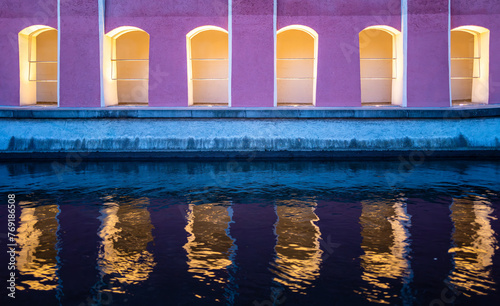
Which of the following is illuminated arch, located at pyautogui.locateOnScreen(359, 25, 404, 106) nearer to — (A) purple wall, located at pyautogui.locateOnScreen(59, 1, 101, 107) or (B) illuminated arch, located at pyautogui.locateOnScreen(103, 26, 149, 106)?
(B) illuminated arch, located at pyautogui.locateOnScreen(103, 26, 149, 106)

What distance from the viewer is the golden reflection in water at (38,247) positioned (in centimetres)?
448

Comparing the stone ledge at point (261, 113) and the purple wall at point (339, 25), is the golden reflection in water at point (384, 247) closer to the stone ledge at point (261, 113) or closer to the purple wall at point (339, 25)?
the stone ledge at point (261, 113)

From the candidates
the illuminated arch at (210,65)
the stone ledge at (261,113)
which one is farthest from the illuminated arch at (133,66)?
the stone ledge at (261,113)

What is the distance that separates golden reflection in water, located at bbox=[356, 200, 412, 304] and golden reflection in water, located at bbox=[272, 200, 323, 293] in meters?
0.48

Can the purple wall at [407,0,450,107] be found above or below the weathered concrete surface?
above

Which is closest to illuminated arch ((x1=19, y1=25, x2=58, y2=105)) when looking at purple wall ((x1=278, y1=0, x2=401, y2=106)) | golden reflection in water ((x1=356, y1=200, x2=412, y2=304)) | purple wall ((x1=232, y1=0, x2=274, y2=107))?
purple wall ((x1=232, y1=0, x2=274, y2=107))

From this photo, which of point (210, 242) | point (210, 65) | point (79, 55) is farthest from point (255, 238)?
point (210, 65)

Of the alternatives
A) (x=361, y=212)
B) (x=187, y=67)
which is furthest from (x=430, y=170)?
(x=187, y=67)

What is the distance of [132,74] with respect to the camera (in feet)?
57.6

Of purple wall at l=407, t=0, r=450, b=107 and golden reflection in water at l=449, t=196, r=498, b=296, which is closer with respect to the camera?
golden reflection in water at l=449, t=196, r=498, b=296

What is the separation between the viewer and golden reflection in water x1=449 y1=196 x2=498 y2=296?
4344 millimetres

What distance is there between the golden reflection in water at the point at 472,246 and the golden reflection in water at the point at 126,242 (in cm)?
280

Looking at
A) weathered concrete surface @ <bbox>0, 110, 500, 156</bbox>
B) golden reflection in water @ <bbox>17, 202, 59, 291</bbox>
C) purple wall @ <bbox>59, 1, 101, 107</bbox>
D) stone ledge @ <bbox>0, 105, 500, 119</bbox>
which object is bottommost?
golden reflection in water @ <bbox>17, 202, 59, 291</bbox>

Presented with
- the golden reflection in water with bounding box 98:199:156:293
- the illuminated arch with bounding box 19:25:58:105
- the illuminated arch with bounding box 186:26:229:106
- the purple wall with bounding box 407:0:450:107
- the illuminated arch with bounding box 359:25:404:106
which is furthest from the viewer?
the illuminated arch with bounding box 186:26:229:106
